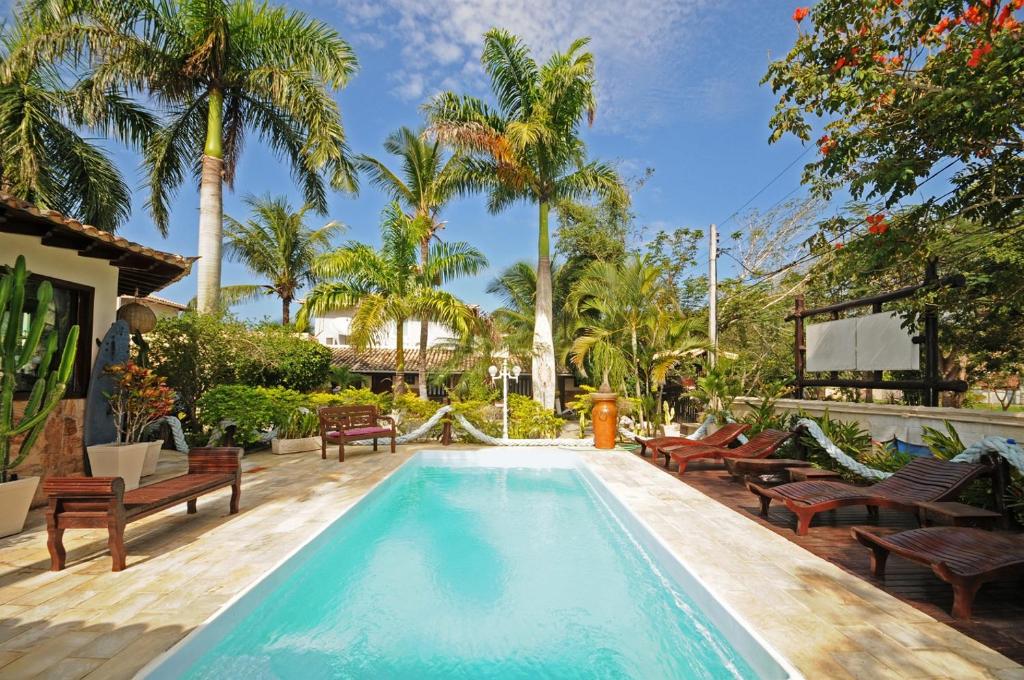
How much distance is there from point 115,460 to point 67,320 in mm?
2102

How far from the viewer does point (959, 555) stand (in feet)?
11.0

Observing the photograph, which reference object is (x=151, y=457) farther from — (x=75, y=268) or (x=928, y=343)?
(x=928, y=343)

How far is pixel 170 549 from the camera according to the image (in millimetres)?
4703

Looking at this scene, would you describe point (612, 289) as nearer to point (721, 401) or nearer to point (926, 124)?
point (721, 401)

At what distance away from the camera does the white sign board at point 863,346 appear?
7.94 m

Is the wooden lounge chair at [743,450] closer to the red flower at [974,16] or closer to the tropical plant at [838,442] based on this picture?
the tropical plant at [838,442]

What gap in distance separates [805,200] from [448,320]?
16.1 metres

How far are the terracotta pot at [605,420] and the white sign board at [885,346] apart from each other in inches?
185

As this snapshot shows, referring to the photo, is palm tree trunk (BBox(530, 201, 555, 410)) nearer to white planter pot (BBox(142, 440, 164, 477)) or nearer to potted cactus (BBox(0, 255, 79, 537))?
white planter pot (BBox(142, 440, 164, 477))

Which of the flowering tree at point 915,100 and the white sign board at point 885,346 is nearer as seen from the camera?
the flowering tree at point 915,100

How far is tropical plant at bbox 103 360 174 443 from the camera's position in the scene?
22.7ft

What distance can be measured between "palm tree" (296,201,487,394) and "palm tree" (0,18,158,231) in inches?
203

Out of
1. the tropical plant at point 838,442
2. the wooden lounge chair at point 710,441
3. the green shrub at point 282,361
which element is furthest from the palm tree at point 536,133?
the tropical plant at point 838,442

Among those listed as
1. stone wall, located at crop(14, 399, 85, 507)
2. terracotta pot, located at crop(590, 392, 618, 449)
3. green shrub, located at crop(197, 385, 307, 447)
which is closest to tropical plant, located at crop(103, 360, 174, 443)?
stone wall, located at crop(14, 399, 85, 507)
